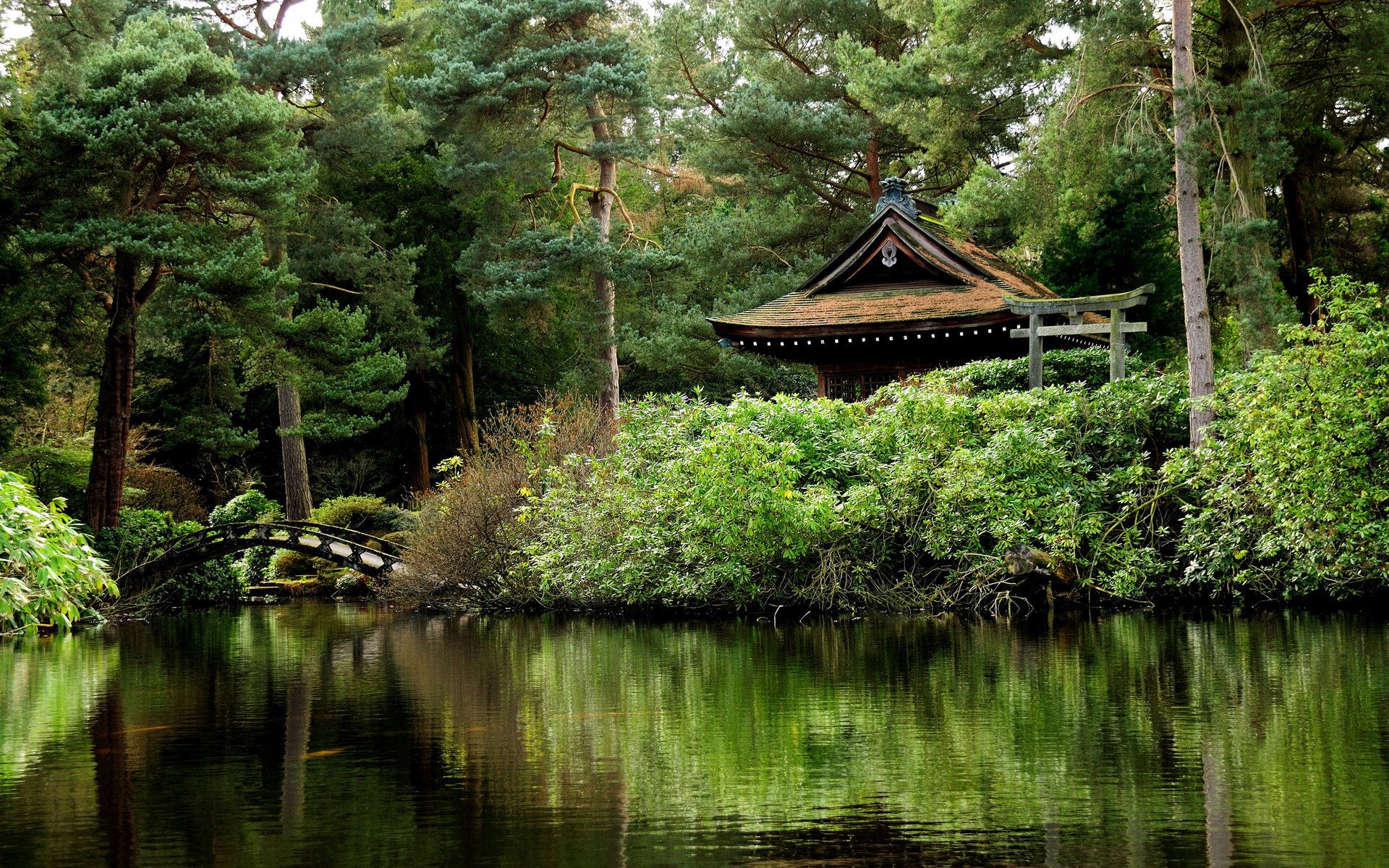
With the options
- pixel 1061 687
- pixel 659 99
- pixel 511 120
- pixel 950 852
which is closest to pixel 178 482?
pixel 511 120

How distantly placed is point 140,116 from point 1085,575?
1543cm

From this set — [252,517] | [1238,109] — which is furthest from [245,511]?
[1238,109]

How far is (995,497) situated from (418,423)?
76.9 feet

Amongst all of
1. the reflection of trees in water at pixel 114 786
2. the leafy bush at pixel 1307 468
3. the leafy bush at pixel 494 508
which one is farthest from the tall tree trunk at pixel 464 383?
the reflection of trees in water at pixel 114 786

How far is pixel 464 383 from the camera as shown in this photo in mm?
37344

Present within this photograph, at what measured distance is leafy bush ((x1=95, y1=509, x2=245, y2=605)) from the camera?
22.3 meters

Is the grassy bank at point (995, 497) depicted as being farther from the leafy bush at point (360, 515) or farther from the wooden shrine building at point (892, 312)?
the leafy bush at point (360, 515)

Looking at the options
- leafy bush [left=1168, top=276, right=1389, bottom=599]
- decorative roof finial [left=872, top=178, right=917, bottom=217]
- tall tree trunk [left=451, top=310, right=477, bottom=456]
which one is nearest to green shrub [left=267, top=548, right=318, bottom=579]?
tall tree trunk [left=451, top=310, right=477, bottom=456]

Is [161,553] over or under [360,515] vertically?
under

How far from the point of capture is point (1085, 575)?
54.0 ft

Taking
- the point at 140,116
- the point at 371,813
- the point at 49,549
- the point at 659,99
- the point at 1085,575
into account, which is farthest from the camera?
the point at 659,99

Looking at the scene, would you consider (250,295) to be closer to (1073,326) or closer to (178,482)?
(178,482)

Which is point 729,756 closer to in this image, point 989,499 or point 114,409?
point 989,499

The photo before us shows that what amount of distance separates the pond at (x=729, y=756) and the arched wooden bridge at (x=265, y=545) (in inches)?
371
